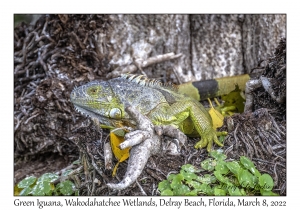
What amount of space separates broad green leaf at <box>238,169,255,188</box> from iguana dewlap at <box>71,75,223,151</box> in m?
0.46

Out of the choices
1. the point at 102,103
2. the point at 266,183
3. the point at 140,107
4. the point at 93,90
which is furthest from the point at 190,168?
the point at 93,90

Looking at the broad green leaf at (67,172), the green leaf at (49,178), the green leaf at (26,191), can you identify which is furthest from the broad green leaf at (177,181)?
the green leaf at (26,191)

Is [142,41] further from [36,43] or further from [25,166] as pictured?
[25,166]

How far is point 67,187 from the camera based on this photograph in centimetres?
362

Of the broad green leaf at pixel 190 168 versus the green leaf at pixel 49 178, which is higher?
the broad green leaf at pixel 190 168

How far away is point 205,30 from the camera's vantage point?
5477mm

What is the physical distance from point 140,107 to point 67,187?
1.08m

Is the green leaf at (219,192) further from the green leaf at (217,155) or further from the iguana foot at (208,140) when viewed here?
the iguana foot at (208,140)

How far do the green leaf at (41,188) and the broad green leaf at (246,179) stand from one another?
1.87 metres

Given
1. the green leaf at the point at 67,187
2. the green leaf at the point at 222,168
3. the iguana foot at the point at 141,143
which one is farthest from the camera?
the green leaf at the point at 67,187

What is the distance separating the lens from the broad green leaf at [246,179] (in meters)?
2.99

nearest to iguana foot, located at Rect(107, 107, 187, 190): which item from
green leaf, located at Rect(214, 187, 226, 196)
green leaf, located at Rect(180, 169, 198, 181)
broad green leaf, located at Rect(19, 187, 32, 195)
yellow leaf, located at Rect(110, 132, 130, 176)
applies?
yellow leaf, located at Rect(110, 132, 130, 176)

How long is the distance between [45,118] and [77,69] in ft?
2.67

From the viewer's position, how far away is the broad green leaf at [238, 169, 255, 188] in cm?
299
